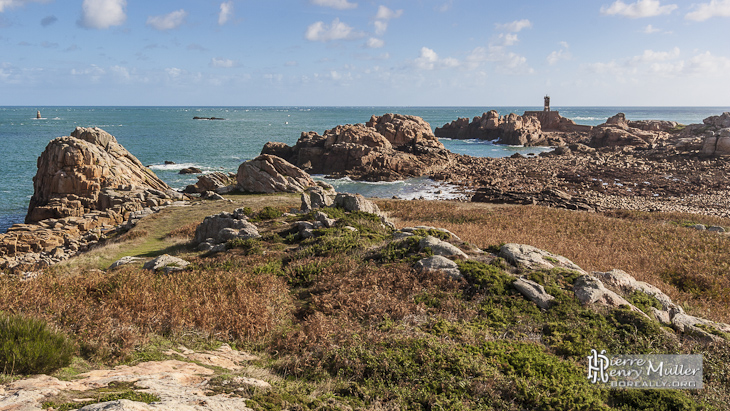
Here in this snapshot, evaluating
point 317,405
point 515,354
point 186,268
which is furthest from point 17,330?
point 515,354

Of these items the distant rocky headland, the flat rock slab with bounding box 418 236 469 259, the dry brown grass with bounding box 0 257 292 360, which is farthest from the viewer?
the distant rocky headland

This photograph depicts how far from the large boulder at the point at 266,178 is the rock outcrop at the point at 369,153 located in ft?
65.1

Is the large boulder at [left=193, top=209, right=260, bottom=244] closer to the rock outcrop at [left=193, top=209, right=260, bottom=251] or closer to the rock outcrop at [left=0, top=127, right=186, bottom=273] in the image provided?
the rock outcrop at [left=193, top=209, right=260, bottom=251]

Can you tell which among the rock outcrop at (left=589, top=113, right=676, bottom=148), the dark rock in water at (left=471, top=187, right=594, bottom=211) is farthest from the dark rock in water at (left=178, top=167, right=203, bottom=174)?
the rock outcrop at (left=589, top=113, right=676, bottom=148)

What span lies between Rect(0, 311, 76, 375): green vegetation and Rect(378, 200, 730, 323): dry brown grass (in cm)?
1355

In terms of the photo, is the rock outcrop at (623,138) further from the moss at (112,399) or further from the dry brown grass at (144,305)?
the moss at (112,399)

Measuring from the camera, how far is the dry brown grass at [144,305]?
250 inches

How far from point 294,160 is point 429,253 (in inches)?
2334

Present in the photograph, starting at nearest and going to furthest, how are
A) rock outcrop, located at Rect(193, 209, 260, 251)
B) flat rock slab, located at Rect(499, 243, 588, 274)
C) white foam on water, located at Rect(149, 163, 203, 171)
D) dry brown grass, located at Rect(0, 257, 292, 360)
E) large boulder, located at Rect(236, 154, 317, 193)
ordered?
dry brown grass, located at Rect(0, 257, 292, 360)
flat rock slab, located at Rect(499, 243, 588, 274)
rock outcrop, located at Rect(193, 209, 260, 251)
large boulder, located at Rect(236, 154, 317, 193)
white foam on water, located at Rect(149, 163, 203, 171)

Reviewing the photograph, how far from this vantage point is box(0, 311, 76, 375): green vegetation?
16.0ft

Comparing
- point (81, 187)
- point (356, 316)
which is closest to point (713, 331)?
point (356, 316)

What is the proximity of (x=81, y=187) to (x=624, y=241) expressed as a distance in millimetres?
37640

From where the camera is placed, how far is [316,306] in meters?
9.07

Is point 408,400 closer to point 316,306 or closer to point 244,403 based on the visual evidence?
point 244,403
